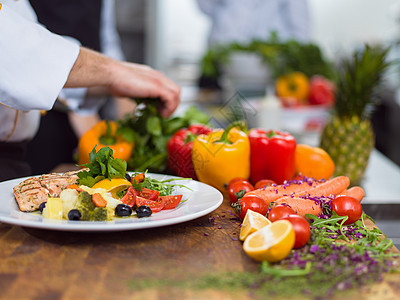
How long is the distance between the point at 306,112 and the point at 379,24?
4.11 meters

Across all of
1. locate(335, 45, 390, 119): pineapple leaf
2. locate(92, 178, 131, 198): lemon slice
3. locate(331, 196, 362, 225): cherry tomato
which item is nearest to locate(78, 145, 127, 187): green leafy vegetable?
locate(92, 178, 131, 198): lemon slice

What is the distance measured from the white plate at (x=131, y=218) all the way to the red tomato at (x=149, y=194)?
0.06 meters

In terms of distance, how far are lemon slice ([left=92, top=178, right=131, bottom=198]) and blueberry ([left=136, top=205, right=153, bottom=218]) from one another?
122mm

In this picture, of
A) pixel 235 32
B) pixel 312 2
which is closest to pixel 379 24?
pixel 312 2

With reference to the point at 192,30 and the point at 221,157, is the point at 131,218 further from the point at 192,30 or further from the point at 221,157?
the point at 192,30

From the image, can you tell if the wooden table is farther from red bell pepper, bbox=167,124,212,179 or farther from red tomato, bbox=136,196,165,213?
red bell pepper, bbox=167,124,212,179

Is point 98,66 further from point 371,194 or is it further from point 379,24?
point 379,24

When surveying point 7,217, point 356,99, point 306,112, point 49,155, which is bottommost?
point 49,155

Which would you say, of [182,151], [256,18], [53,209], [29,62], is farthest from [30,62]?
[256,18]

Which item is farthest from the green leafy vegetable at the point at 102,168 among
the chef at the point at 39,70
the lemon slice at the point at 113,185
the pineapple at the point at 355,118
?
the pineapple at the point at 355,118

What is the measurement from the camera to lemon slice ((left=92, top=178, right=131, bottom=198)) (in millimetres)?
1086

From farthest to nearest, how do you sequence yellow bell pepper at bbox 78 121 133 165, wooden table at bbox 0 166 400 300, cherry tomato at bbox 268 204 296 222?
yellow bell pepper at bbox 78 121 133 165 → cherry tomato at bbox 268 204 296 222 → wooden table at bbox 0 166 400 300

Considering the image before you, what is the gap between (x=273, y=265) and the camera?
82 centimetres

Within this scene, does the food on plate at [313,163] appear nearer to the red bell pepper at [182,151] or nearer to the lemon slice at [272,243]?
the red bell pepper at [182,151]
